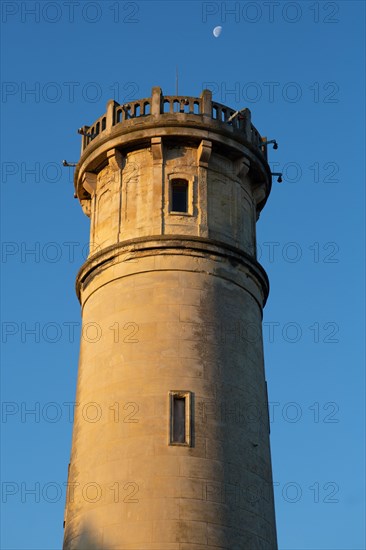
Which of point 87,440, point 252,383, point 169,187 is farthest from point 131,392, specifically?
point 169,187

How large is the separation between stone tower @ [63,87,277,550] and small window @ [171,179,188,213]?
0.07 metres

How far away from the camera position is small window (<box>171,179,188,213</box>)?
103 ft

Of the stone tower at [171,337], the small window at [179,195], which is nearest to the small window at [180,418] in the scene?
the stone tower at [171,337]

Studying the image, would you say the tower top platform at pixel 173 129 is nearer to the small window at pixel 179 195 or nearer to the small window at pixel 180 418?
the small window at pixel 179 195

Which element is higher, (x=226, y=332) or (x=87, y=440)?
(x=226, y=332)

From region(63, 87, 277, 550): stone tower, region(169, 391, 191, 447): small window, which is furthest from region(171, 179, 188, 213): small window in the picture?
region(169, 391, 191, 447): small window

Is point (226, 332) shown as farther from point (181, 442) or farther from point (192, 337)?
point (181, 442)

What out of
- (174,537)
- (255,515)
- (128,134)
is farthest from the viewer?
(128,134)

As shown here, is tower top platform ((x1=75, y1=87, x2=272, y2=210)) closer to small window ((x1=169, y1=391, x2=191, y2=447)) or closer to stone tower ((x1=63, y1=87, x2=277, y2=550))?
stone tower ((x1=63, y1=87, x2=277, y2=550))

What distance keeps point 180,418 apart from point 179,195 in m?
7.75

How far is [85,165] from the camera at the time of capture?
109ft


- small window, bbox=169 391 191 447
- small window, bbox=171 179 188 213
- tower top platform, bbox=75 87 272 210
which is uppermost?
tower top platform, bbox=75 87 272 210

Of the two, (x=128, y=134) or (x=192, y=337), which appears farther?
(x=128, y=134)

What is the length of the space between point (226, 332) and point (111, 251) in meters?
4.55
